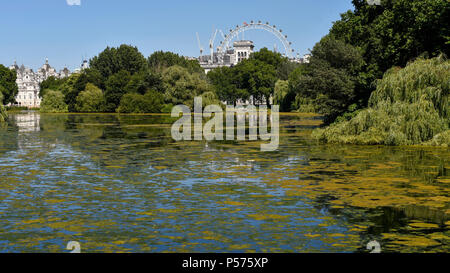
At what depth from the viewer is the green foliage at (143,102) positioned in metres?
97.2

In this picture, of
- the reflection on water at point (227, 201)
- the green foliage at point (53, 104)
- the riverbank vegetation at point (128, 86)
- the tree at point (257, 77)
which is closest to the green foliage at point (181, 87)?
the riverbank vegetation at point (128, 86)

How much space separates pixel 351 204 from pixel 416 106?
16.3m

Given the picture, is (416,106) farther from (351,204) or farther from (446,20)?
(351,204)

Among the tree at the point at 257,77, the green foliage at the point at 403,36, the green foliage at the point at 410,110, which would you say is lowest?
the green foliage at the point at 410,110

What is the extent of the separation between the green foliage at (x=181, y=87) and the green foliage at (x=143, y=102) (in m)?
1.68

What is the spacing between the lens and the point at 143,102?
98.4m

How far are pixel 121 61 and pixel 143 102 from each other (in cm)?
3056

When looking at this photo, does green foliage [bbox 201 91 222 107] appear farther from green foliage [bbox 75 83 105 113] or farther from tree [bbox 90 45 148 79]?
tree [bbox 90 45 148 79]

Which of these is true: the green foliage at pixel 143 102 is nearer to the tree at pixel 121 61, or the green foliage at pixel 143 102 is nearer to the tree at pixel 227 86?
the tree at pixel 121 61

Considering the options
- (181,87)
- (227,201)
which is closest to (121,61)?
(181,87)

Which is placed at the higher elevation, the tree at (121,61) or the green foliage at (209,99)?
the tree at (121,61)

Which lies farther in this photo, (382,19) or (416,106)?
(382,19)

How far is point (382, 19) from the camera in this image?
38.5m
